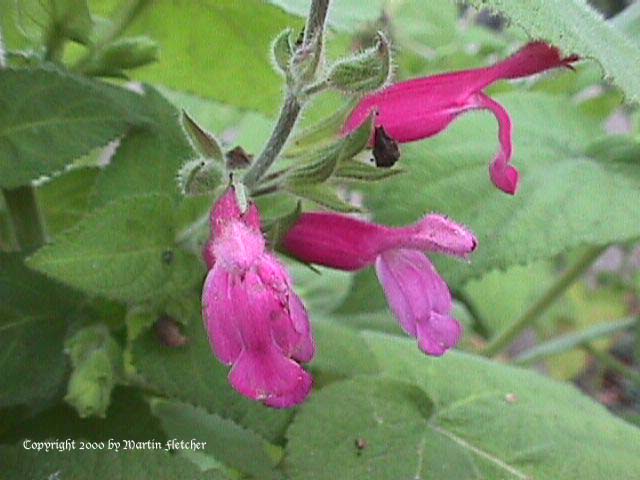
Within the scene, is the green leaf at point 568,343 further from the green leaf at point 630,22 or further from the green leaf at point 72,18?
the green leaf at point 72,18

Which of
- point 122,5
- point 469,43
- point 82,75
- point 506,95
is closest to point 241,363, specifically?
point 82,75

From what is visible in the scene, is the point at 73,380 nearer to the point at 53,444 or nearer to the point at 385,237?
the point at 53,444

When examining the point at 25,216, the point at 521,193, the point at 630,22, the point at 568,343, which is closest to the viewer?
the point at 25,216

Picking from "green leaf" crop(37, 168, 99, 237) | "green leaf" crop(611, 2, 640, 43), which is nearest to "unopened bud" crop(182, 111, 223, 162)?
"green leaf" crop(37, 168, 99, 237)

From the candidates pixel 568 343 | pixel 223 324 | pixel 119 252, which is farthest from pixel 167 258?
pixel 568 343

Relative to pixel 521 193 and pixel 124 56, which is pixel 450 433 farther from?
pixel 124 56

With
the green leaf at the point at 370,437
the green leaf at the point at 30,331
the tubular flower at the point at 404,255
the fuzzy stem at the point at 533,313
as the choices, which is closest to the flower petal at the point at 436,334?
the tubular flower at the point at 404,255
